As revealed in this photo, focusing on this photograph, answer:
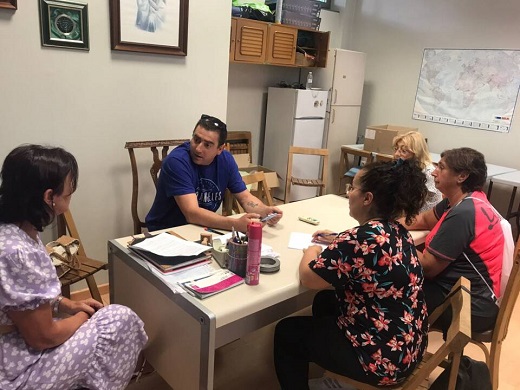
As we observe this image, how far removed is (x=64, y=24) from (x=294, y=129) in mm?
2707

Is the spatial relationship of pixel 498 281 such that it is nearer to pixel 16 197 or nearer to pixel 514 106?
pixel 16 197

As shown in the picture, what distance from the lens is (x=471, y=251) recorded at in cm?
177

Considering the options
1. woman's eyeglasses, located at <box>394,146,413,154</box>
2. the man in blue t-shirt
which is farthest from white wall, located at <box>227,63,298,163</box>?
the man in blue t-shirt

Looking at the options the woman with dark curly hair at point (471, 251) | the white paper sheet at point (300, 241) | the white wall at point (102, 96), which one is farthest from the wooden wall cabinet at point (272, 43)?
the woman with dark curly hair at point (471, 251)

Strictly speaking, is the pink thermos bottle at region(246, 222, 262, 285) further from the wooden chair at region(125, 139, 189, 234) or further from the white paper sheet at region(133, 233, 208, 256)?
the wooden chair at region(125, 139, 189, 234)

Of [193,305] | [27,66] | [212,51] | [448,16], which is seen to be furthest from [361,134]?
[193,305]

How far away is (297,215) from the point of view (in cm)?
222

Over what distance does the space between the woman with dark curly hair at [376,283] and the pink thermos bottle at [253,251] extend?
0.17 meters

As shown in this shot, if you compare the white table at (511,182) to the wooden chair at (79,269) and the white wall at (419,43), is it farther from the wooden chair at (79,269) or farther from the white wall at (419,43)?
the wooden chair at (79,269)

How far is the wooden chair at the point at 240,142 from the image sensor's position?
4.47m

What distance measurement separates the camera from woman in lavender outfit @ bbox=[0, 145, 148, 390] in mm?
1181

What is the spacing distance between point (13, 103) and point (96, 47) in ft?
1.77

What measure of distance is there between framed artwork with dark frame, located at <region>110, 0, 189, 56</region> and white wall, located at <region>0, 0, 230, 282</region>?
A: 1.9 inches

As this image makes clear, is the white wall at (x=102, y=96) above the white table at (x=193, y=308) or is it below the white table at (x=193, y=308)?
above
